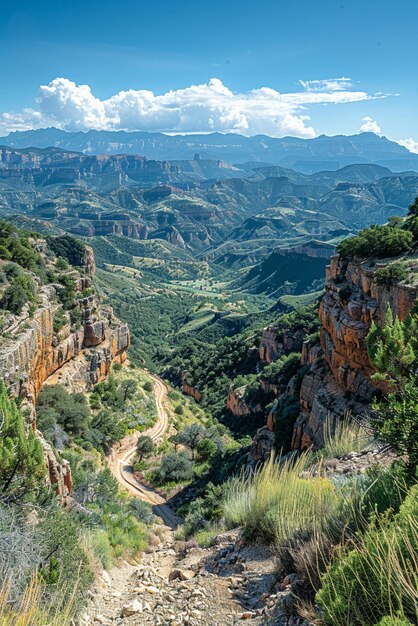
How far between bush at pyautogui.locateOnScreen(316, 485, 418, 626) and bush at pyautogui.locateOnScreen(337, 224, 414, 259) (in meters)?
24.4

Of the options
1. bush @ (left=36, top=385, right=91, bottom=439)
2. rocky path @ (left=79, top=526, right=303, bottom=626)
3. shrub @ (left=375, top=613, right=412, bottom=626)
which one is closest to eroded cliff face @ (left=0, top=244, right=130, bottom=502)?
bush @ (left=36, top=385, right=91, bottom=439)

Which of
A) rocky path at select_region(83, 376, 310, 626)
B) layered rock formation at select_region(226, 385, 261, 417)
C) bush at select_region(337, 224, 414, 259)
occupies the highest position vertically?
bush at select_region(337, 224, 414, 259)

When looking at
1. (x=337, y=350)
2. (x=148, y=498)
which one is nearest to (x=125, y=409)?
(x=148, y=498)

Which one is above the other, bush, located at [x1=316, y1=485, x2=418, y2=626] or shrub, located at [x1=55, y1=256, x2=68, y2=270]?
bush, located at [x1=316, y1=485, x2=418, y2=626]

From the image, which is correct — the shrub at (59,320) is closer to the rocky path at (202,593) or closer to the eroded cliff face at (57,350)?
the eroded cliff face at (57,350)

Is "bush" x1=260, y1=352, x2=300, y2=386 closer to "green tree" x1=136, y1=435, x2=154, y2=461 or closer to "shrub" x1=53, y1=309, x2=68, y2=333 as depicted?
"green tree" x1=136, y1=435, x2=154, y2=461

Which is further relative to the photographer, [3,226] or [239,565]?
[3,226]

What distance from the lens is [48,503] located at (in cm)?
1261

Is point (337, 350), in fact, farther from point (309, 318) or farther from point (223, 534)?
point (309, 318)

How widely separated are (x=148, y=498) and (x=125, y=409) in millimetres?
14797

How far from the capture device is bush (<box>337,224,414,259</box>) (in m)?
27.2

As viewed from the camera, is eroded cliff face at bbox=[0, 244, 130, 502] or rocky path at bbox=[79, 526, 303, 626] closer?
rocky path at bbox=[79, 526, 303, 626]

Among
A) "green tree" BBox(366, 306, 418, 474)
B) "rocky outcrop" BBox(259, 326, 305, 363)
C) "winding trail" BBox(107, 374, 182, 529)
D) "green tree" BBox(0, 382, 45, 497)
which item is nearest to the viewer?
"green tree" BBox(366, 306, 418, 474)

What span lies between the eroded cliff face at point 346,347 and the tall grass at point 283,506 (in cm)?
1209
